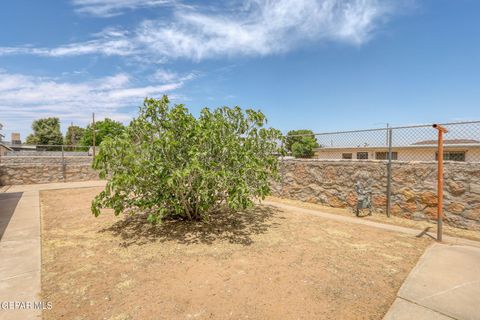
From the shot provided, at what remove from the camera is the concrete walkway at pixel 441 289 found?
8.51ft

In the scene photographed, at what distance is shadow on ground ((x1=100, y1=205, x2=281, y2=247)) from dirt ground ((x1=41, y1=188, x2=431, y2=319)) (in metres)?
0.02

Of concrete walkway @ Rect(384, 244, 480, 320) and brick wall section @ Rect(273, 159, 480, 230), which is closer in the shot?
concrete walkway @ Rect(384, 244, 480, 320)

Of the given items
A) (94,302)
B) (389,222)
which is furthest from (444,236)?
(94,302)

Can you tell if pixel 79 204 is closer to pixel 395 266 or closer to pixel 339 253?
pixel 339 253

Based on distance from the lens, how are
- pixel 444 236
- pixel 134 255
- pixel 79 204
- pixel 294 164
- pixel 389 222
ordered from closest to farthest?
pixel 134 255
pixel 444 236
pixel 389 222
pixel 79 204
pixel 294 164

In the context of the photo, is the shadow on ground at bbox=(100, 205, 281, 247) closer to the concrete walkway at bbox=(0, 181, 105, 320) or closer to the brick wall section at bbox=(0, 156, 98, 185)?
the concrete walkway at bbox=(0, 181, 105, 320)

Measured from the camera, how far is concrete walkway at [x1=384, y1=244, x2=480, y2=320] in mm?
2593

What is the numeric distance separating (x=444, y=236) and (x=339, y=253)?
2.65 meters

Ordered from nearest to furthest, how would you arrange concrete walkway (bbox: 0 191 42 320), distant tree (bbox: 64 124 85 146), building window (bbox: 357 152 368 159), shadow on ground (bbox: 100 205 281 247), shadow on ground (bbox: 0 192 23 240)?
concrete walkway (bbox: 0 191 42 320) < shadow on ground (bbox: 100 205 281 247) < shadow on ground (bbox: 0 192 23 240) < building window (bbox: 357 152 368 159) < distant tree (bbox: 64 124 85 146)

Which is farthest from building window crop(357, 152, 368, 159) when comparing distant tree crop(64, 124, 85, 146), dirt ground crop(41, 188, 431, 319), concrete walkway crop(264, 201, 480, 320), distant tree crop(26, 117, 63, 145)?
distant tree crop(64, 124, 85, 146)

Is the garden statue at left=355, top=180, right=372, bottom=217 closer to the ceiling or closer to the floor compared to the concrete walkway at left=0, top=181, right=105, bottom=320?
closer to the ceiling

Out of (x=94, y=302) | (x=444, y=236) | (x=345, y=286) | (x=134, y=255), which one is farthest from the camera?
(x=444, y=236)

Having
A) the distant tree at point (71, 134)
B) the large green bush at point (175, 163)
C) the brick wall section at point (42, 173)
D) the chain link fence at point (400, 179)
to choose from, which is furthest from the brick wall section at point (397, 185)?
the distant tree at point (71, 134)

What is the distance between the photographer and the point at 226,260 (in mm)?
3967
